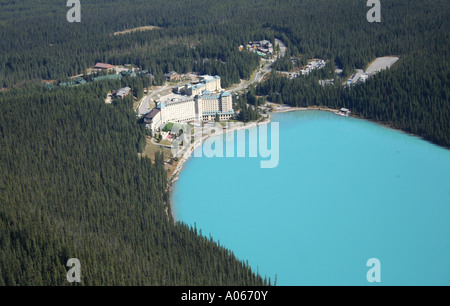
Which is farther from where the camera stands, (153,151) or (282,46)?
(282,46)

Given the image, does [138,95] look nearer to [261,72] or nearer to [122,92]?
[122,92]

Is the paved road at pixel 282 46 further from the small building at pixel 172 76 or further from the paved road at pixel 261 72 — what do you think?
the small building at pixel 172 76

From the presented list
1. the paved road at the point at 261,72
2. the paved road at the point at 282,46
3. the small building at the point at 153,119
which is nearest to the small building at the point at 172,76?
the paved road at the point at 261,72

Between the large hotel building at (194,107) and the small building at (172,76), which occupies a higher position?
the small building at (172,76)

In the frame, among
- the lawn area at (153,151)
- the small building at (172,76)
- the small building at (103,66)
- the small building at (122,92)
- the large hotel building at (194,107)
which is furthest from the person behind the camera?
the small building at (103,66)

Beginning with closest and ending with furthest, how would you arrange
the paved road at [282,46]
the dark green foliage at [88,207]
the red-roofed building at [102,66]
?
the dark green foliage at [88,207] → the red-roofed building at [102,66] → the paved road at [282,46]

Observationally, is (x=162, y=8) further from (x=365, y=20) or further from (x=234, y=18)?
(x=365, y=20)

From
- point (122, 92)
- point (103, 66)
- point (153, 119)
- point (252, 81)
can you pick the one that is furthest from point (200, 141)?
point (103, 66)
